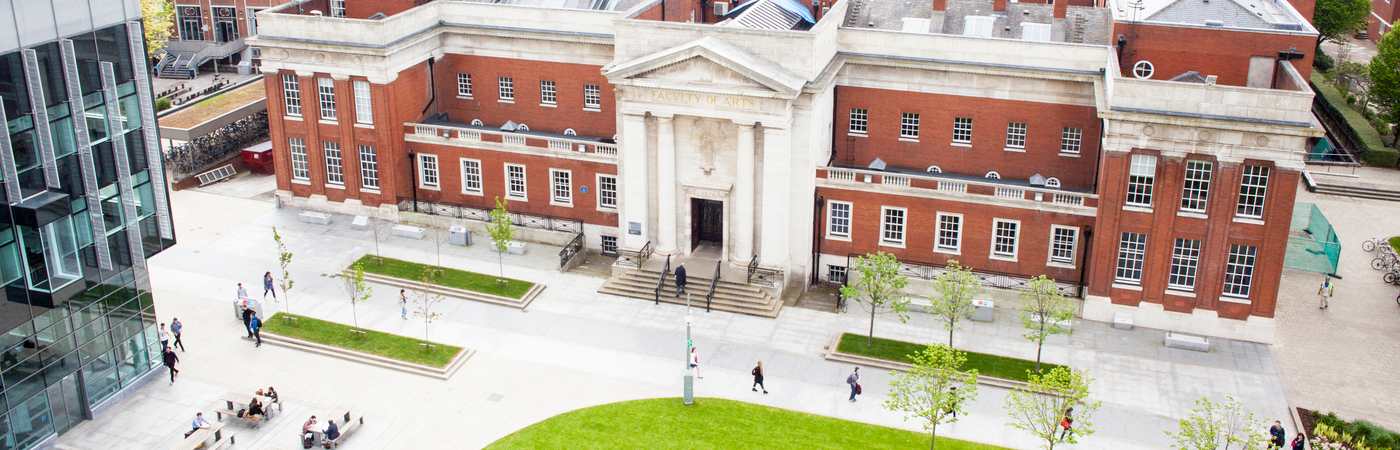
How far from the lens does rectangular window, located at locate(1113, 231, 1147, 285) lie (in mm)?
47188

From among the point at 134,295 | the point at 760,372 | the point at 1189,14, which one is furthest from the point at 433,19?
the point at 1189,14

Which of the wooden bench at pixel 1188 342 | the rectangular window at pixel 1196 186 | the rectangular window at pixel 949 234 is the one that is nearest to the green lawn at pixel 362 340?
the rectangular window at pixel 949 234

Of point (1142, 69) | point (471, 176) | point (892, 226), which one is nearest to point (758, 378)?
point (892, 226)

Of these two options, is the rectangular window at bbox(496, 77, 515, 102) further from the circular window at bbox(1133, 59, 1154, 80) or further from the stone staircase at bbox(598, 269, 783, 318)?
the circular window at bbox(1133, 59, 1154, 80)

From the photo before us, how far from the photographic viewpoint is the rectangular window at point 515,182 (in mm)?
56969

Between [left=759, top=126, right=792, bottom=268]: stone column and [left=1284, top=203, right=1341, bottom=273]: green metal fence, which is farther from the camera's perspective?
[left=1284, top=203, right=1341, bottom=273]: green metal fence

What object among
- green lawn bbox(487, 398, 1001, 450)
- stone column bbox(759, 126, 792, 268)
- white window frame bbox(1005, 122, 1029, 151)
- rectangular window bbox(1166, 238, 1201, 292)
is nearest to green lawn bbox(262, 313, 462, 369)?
green lawn bbox(487, 398, 1001, 450)

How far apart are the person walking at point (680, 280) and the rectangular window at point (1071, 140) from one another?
653 inches

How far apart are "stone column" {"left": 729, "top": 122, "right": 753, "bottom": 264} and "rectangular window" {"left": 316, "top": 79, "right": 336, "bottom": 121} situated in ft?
66.7

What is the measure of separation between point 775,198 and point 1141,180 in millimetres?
14268

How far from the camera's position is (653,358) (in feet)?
151

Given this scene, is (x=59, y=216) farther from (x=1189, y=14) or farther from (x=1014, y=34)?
(x=1189, y=14)

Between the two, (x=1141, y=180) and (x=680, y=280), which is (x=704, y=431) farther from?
(x=1141, y=180)

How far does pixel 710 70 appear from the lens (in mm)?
48094
